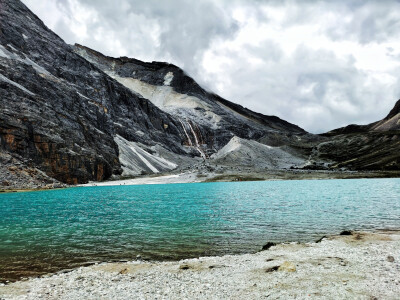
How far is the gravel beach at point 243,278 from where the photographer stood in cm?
1056

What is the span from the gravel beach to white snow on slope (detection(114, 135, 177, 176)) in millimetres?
114081

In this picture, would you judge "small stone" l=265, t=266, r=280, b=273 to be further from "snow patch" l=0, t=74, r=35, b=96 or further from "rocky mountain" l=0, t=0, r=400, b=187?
"snow patch" l=0, t=74, r=35, b=96

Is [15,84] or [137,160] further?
[137,160]

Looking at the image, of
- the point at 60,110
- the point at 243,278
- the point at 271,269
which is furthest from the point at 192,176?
the point at 243,278

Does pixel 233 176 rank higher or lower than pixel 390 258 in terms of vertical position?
higher

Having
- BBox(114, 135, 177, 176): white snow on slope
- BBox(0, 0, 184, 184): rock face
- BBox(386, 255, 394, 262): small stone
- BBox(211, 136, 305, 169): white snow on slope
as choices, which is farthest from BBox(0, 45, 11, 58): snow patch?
BBox(386, 255, 394, 262): small stone

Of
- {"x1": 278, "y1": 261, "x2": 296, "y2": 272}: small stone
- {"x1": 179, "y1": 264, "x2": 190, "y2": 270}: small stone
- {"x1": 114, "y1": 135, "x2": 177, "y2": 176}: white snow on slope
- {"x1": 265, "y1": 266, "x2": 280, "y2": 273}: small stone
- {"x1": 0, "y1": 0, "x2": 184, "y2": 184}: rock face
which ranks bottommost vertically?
{"x1": 179, "y1": 264, "x2": 190, "y2": 270}: small stone

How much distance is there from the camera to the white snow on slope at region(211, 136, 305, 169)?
520ft

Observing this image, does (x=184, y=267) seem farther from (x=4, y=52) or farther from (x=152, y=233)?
(x=4, y=52)

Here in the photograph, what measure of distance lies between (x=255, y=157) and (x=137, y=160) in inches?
2625

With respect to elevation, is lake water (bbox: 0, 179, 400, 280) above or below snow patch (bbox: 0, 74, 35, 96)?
below

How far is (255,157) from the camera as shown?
167000 mm

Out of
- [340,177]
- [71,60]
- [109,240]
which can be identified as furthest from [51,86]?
[340,177]

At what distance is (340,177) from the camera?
125750 mm
